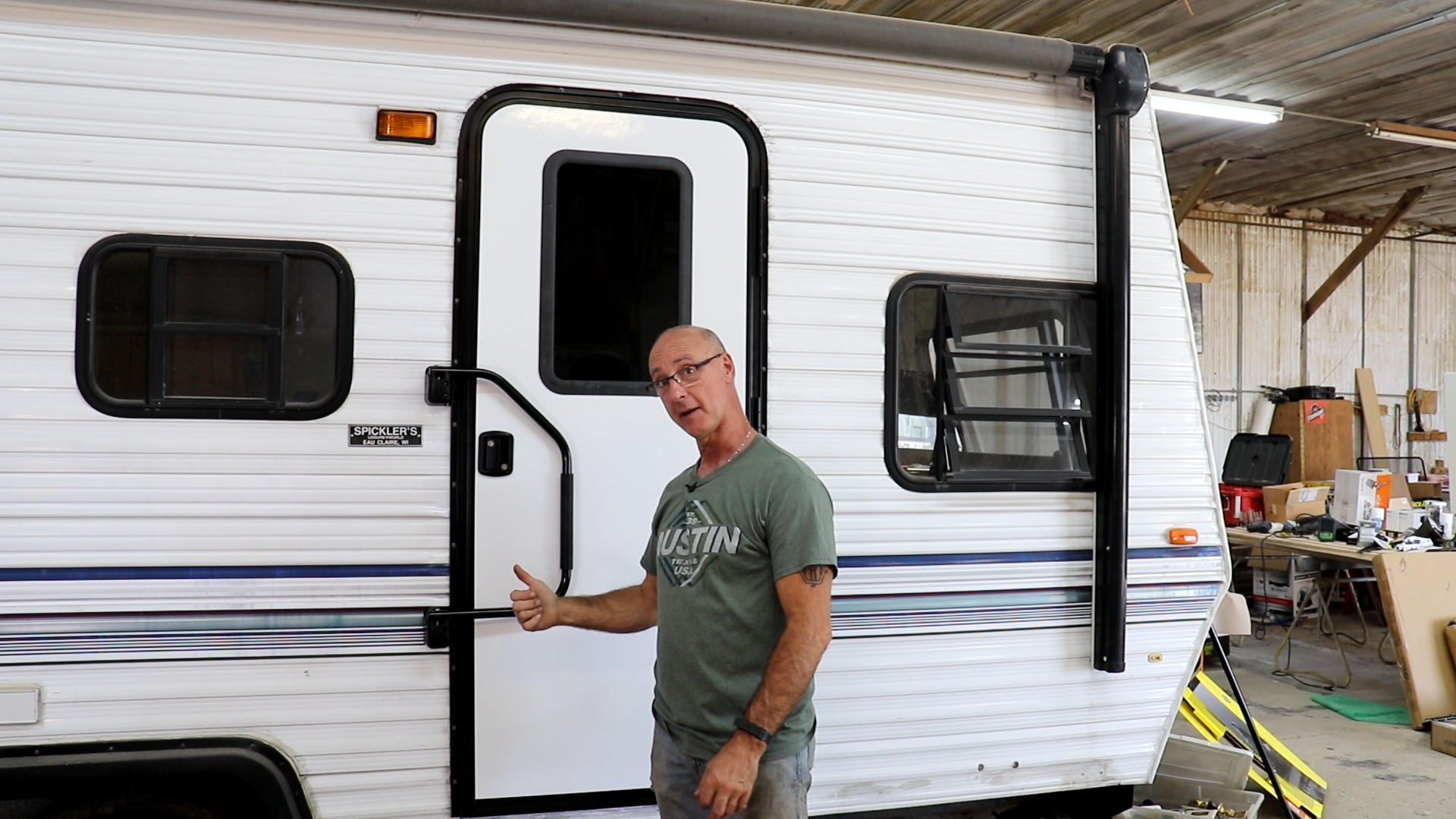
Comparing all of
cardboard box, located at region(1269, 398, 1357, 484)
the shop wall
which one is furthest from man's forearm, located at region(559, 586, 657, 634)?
cardboard box, located at region(1269, 398, 1357, 484)

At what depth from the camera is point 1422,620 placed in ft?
21.1

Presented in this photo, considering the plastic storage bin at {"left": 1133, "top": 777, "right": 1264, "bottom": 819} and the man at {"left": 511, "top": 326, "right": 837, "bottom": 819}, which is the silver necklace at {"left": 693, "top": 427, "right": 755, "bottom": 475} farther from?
the plastic storage bin at {"left": 1133, "top": 777, "right": 1264, "bottom": 819}

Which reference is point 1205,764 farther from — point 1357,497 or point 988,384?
point 1357,497

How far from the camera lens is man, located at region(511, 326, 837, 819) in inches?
88.0

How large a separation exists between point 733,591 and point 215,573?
4.24 feet

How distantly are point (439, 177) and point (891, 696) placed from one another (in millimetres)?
1907

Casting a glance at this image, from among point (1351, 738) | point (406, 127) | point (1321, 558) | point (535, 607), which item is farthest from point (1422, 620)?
point (406, 127)

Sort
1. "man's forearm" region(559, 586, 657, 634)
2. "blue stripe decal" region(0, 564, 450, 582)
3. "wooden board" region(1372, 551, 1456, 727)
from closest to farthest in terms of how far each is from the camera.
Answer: "blue stripe decal" region(0, 564, 450, 582) → "man's forearm" region(559, 586, 657, 634) → "wooden board" region(1372, 551, 1456, 727)

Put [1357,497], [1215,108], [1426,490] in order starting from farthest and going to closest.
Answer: [1426,490] → [1215,108] → [1357,497]

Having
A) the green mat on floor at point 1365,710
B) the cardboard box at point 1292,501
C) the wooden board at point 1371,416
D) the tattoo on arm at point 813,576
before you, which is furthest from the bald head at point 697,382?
the wooden board at point 1371,416

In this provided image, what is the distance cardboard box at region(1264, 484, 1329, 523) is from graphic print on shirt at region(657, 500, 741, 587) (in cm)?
794

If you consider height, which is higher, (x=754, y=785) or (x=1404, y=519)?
(x=1404, y=519)

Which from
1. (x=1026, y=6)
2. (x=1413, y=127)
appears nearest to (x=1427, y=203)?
(x=1413, y=127)

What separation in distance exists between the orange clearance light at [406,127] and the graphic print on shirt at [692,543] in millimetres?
1196
